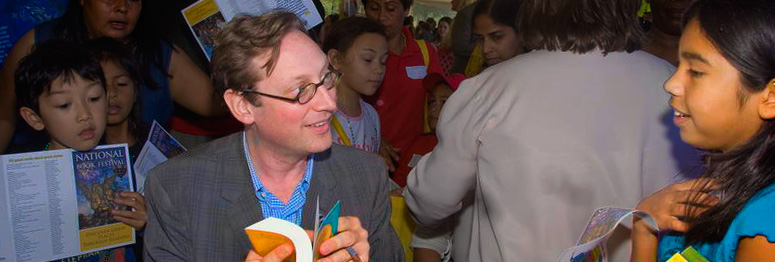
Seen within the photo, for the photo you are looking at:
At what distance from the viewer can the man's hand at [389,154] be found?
376 cm

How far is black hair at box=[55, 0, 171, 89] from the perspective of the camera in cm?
267

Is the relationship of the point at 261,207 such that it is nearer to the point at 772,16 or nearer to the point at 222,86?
the point at 222,86

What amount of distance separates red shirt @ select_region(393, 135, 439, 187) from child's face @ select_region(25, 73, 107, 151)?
5.93 ft

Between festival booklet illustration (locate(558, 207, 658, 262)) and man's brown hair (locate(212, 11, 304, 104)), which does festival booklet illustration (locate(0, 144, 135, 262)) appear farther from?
festival booklet illustration (locate(558, 207, 658, 262))

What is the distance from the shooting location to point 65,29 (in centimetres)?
263

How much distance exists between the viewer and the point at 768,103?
1295 millimetres

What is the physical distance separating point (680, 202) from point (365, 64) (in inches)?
92.0

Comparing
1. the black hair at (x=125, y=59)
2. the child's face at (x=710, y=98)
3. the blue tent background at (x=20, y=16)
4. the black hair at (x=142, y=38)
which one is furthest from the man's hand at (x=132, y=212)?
the child's face at (x=710, y=98)

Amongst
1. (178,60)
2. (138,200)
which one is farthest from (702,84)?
(178,60)

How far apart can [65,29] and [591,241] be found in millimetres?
2297

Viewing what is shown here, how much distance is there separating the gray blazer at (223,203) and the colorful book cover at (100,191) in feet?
2.41

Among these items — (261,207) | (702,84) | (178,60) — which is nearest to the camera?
(702,84)

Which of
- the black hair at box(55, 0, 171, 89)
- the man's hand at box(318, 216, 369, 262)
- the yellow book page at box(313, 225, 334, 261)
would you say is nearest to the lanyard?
the black hair at box(55, 0, 171, 89)

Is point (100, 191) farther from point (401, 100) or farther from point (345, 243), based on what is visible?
point (401, 100)
